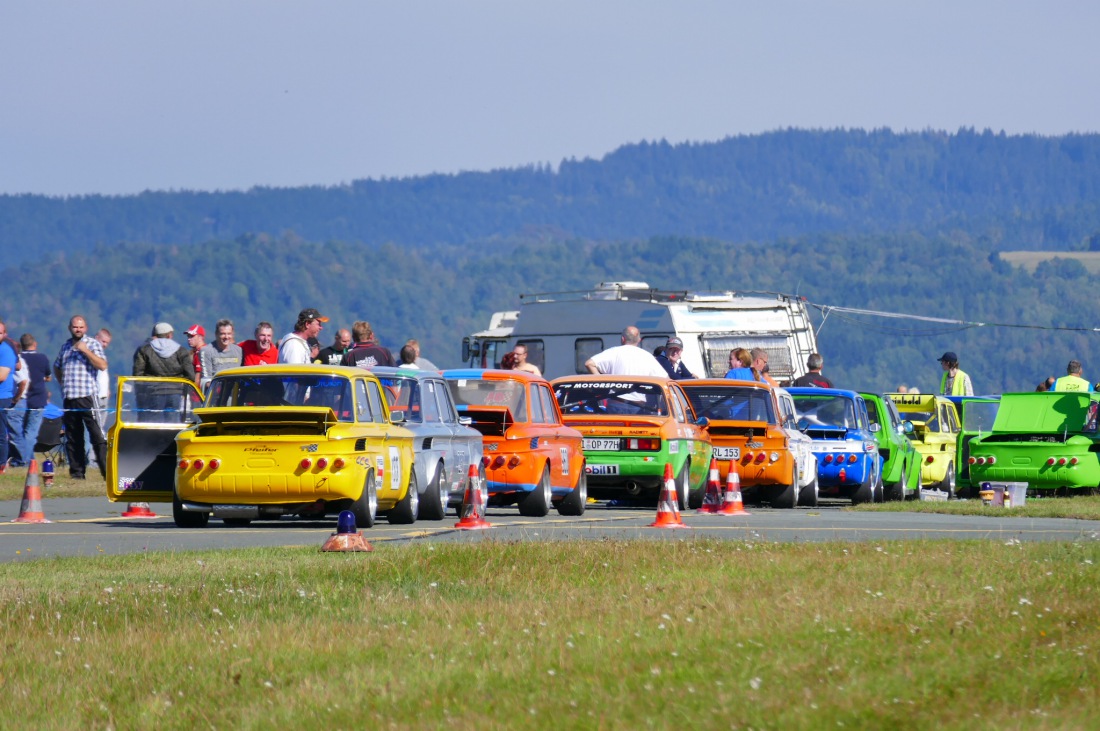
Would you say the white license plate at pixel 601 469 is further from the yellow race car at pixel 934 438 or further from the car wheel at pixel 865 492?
the yellow race car at pixel 934 438

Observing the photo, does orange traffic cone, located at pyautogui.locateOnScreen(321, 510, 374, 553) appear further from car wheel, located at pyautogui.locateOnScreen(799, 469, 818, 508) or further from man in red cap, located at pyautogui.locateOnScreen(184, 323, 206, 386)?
car wheel, located at pyautogui.locateOnScreen(799, 469, 818, 508)

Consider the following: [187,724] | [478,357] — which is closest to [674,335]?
[478,357]

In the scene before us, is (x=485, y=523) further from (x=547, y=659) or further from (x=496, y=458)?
(x=547, y=659)

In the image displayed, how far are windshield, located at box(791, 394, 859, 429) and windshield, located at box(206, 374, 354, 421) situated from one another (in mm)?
10132

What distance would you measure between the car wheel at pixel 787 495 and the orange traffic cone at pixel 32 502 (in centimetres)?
884

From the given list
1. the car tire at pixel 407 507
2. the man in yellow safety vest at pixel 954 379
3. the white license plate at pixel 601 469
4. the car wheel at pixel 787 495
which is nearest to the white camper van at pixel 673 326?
the man in yellow safety vest at pixel 954 379

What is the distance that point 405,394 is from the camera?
63.1ft

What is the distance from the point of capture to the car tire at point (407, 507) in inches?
719

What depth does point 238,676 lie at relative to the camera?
8344 millimetres

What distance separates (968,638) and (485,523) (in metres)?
9.14

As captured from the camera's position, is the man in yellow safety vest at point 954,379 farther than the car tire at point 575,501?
Yes

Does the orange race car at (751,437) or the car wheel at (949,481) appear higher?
the orange race car at (751,437)

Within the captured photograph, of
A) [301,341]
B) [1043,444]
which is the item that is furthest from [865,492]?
[301,341]

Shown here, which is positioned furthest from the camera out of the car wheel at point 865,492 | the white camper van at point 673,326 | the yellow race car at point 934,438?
the white camper van at point 673,326
